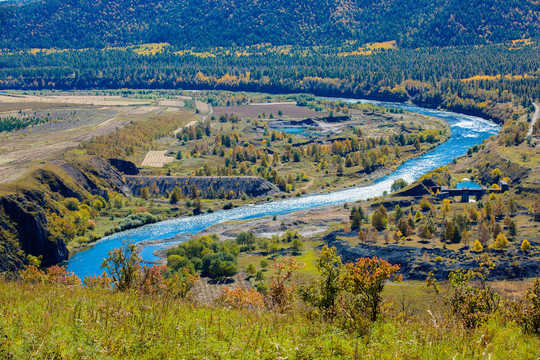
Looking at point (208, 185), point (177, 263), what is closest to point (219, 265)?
point (177, 263)

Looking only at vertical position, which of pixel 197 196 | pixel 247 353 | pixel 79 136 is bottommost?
pixel 197 196

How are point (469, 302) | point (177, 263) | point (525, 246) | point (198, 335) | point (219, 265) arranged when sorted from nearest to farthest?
1. point (198, 335)
2. point (469, 302)
3. point (525, 246)
4. point (219, 265)
5. point (177, 263)

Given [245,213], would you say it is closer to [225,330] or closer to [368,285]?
[368,285]

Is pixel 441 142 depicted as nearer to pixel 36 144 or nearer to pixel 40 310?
pixel 36 144

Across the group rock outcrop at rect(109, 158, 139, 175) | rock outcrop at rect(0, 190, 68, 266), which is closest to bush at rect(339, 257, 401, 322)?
rock outcrop at rect(0, 190, 68, 266)

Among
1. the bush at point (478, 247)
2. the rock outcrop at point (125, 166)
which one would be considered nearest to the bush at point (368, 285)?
the bush at point (478, 247)

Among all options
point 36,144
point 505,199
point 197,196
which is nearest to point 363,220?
point 505,199
